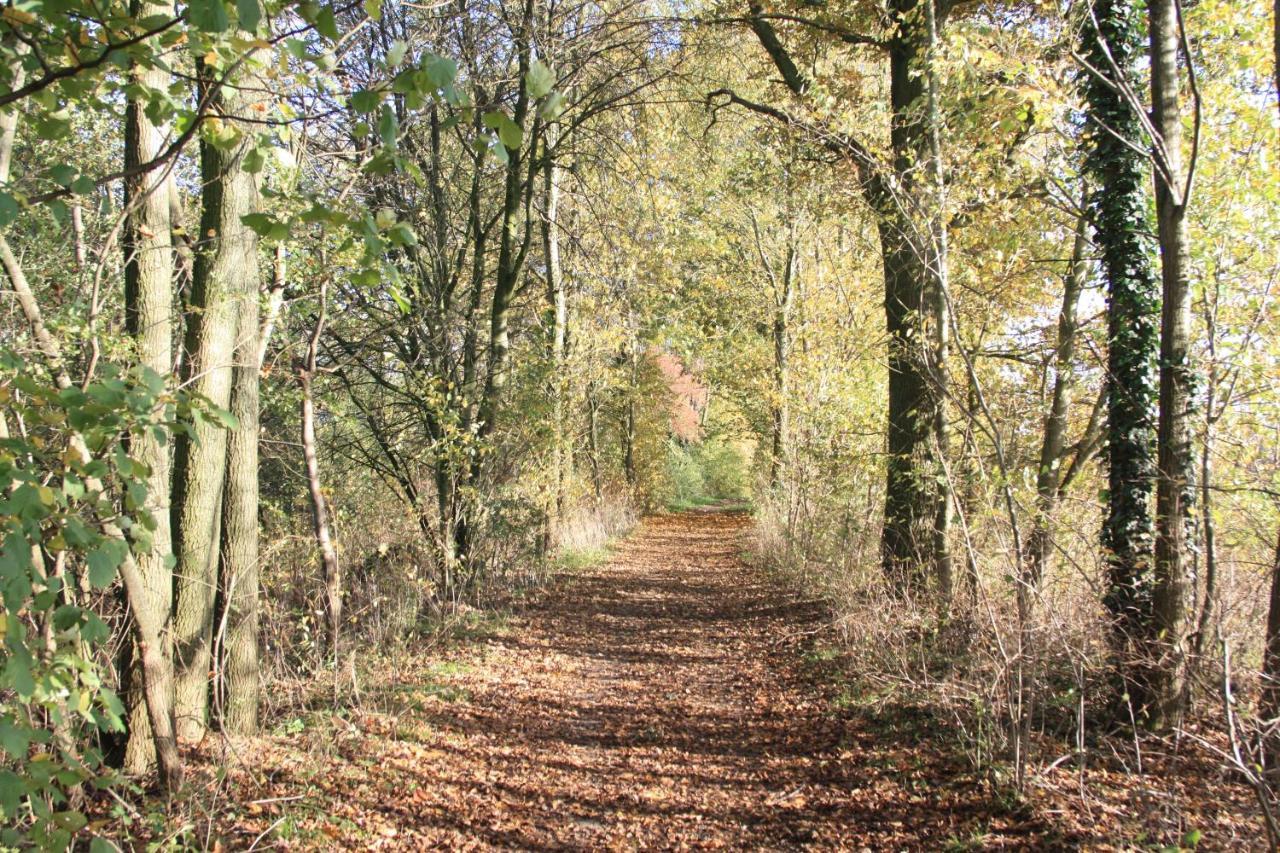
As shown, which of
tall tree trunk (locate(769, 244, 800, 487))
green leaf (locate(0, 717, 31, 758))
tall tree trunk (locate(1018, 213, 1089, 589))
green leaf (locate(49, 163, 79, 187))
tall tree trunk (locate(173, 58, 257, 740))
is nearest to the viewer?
green leaf (locate(0, 717, 31, 758))

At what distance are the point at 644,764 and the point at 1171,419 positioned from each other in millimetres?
4100

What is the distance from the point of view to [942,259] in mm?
5598

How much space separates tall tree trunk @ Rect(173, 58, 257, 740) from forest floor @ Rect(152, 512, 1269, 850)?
2.34ft

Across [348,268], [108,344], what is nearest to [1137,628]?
[108,344]

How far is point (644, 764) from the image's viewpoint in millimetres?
5398

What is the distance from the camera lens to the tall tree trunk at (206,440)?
16.6ft

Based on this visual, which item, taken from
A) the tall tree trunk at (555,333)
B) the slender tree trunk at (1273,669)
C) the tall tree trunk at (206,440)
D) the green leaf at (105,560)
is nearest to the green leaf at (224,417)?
the green leaf at (105,560)

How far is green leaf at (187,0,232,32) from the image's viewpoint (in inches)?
61.6

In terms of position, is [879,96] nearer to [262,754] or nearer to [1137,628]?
[1137,628]

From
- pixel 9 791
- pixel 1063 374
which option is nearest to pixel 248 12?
pixel 9 791

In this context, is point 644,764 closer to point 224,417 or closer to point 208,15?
point 224,417

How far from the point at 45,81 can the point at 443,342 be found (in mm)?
8352

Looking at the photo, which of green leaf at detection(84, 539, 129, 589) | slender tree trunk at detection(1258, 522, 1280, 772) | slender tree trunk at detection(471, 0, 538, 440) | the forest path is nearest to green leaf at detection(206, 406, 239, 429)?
green leaf at detection(84, 539, 129, 589)

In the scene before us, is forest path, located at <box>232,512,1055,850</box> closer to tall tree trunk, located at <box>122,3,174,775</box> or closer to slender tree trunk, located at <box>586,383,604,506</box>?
tall tree trunk, located at <box>122,3,174,775</box>
